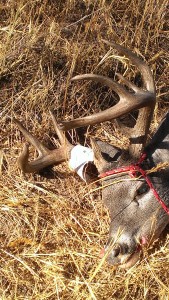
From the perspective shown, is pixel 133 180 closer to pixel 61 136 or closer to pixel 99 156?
pixel 99 156

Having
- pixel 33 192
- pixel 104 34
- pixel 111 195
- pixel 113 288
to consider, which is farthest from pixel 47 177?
pixel 104 34

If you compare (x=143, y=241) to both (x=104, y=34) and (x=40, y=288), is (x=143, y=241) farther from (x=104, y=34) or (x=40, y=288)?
(x=104, y=34)

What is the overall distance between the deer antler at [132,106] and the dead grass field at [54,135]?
781mm

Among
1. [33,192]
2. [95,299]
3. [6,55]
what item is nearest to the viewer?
[95,299]

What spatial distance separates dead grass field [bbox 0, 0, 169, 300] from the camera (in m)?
4.55

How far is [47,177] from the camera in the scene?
211 inches

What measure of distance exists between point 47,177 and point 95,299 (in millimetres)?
1405

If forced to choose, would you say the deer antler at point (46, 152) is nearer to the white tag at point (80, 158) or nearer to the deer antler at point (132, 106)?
the white tag at point (80, 158)

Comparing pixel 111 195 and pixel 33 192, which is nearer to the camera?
pixel 111 195

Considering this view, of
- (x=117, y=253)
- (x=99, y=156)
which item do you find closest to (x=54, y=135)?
(x=99, y=156)

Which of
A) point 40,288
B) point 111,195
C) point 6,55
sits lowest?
point 40,288

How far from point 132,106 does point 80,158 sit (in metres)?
0.87

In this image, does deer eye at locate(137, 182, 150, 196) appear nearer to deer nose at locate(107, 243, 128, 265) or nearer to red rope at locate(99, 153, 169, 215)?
red rope at locate(99, 153, 169, 215)

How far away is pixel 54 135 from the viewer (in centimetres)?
559
